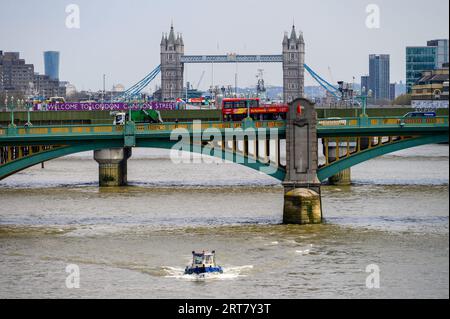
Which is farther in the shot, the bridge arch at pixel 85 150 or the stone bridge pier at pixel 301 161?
the bridge arch at pixel 85 150

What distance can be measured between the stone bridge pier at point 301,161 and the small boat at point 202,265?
1652cm

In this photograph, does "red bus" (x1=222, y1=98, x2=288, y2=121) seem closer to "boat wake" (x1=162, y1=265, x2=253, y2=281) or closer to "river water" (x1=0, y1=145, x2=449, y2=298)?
"river water" (x1=0, y1=145, x2=449, y2=298)

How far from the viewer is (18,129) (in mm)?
80750

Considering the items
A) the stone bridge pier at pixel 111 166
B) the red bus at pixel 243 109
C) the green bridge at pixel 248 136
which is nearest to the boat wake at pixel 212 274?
the green bridge at pixel 248 136

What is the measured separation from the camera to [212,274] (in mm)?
59375

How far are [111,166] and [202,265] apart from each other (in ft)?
166

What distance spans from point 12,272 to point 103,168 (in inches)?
1896

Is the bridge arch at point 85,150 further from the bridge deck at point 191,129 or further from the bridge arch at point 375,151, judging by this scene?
the bridge arch at point 375,151

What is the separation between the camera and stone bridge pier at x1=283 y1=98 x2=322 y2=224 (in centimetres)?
7631

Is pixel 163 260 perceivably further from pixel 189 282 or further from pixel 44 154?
pixel 44 154

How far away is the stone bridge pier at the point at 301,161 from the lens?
76.3m

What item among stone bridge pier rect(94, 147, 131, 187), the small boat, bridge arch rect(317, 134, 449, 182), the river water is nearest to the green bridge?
bridge arch rect(317, 134, 449, 182)

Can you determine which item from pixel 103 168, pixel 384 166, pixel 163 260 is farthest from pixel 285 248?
pixel 384 166

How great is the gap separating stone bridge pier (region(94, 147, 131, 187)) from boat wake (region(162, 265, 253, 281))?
155 ft
